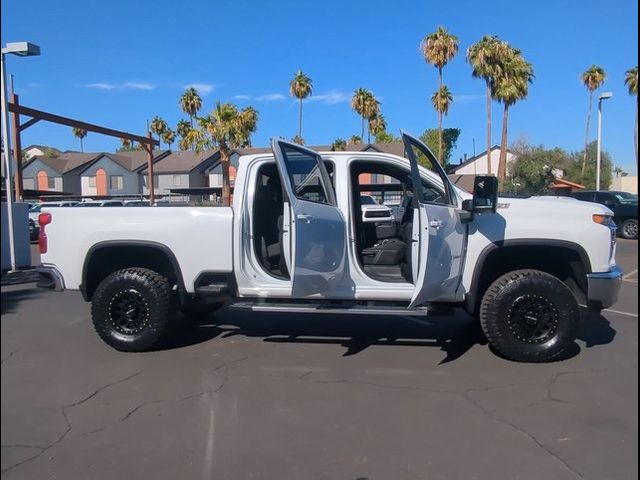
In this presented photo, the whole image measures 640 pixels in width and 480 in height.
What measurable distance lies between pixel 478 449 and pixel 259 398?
177 centimetres

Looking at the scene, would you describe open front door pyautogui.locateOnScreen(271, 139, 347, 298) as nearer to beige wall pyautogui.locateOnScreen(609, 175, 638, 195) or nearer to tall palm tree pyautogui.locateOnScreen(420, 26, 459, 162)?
beige wall pyautogui.locateOnScreen(609, 175, 638, 195)

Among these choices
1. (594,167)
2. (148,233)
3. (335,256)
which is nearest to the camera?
(335,256)

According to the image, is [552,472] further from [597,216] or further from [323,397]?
[597,216]

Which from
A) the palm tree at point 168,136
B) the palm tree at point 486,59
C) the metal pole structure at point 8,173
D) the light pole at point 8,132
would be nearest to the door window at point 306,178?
the light pole at point 8,132

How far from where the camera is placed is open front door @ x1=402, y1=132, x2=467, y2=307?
4.93 m

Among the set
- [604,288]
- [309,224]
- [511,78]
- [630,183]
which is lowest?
[604,288]

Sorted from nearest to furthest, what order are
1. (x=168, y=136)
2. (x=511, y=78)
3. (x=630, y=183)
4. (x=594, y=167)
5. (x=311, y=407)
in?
(x=630, y=183), (x=311, y=407), (x=594, y=167), (x=511, y=78), (x=168, y=136)

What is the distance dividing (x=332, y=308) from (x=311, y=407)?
53.8 inches

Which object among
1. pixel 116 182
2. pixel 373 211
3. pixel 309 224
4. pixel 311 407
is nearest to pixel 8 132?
pixel 311 407

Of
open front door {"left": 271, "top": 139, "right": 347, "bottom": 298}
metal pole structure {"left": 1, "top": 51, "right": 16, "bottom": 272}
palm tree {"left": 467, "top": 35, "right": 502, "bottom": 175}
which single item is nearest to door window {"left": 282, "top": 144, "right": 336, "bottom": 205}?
open front door {"left": 271, "top": 139, "right": 347, "bottom": 298}

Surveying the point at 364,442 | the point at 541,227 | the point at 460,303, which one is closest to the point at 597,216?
the point at 541,227

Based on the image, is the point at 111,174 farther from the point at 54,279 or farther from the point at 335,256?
the point at 335,256

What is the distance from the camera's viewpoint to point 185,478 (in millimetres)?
3217

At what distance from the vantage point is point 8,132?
176 centimetres
